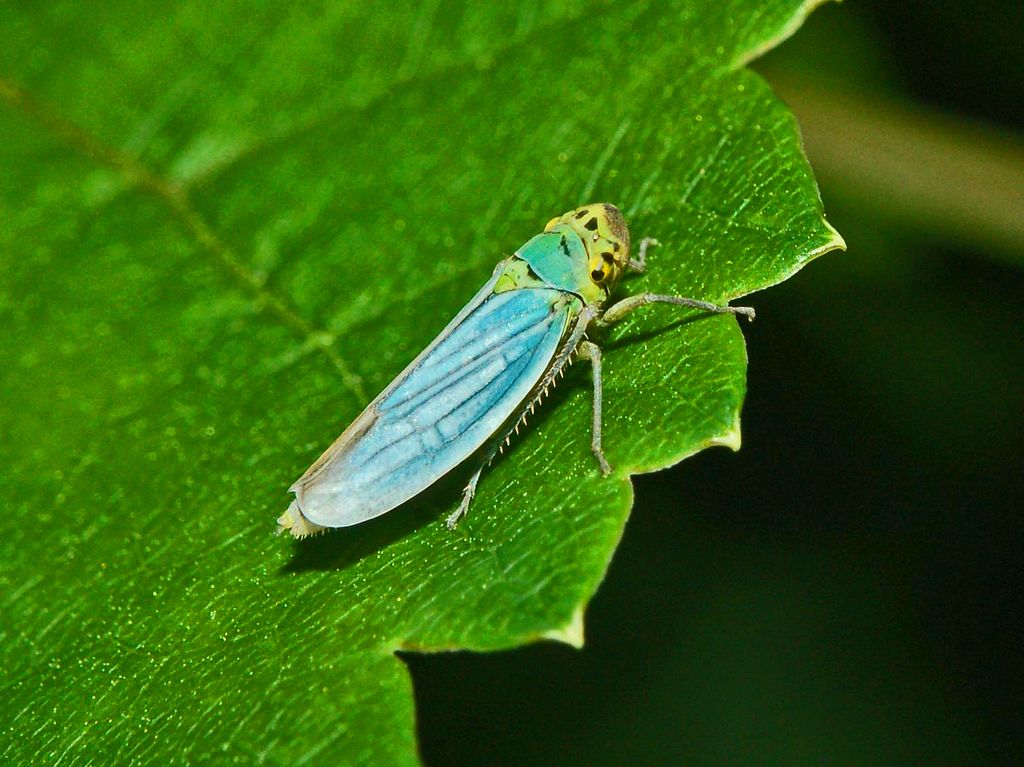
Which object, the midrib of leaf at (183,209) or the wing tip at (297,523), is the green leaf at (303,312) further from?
the wing tip at (297,523)

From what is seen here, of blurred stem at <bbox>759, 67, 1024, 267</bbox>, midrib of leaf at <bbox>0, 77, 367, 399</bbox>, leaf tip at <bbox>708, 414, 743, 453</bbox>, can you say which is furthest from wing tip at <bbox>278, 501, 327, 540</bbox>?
blurred stem at <bbox>759, 67, 1024, 267</bbox>

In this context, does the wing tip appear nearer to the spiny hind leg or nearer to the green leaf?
the green leaf

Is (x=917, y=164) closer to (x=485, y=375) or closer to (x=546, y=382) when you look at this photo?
(x=546, y=382)

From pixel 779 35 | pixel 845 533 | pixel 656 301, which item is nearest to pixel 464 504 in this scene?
pixel 656 301

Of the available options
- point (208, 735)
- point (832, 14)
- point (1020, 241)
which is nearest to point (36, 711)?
point (208, 735)

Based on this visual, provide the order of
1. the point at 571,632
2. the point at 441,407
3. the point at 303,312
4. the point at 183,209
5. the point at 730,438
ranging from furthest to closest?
the point at 183,209
the point at 303,312
the point at 441,407
the point at 730,438
the point at 571,632

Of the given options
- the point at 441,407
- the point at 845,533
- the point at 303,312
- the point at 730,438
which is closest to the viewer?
the point at 730,438
